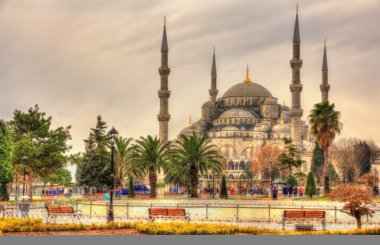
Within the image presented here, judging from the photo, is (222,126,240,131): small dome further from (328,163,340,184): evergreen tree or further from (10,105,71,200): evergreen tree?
(10,105,71,200): evergreen tree

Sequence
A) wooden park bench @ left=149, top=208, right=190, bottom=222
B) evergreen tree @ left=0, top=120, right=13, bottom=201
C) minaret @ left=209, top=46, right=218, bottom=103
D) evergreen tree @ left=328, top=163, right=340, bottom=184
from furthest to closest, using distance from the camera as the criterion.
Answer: minaret @ left=209, top=46, right=218, bottom=103, evergreen tree @ left=328, top=163, right=340, bottom=184, evergreen tree @ left=0, top=120, right=13, bottom=201, wooden park bench @ left=149, top=208, right=190, bottom=222

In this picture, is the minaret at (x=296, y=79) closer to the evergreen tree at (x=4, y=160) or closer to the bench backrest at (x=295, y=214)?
the evergreen tree at (x=4, y=160)

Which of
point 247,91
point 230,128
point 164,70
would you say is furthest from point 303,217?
point 247,91

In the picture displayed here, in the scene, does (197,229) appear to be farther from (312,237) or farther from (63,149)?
(63,149)

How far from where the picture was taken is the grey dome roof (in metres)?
118

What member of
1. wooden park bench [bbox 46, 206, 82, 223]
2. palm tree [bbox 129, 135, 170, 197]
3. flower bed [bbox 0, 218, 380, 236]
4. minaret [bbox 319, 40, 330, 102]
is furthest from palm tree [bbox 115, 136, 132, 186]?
minaret [bbox 319, 40, 330, 102]

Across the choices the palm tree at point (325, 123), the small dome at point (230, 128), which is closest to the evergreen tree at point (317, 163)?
the palm tree at point (325, 123)

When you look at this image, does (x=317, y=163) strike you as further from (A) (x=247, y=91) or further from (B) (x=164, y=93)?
(A) (x=247, y=91)

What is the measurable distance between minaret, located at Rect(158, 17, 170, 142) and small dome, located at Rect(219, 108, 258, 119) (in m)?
33.4

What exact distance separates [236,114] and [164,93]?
116ft

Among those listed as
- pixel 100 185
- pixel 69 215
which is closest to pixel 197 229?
pixel 69 215

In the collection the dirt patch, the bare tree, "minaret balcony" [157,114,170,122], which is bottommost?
the dirt patch

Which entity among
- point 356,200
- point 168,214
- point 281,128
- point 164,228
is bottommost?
point 164,228

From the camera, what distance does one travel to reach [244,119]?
110 m
